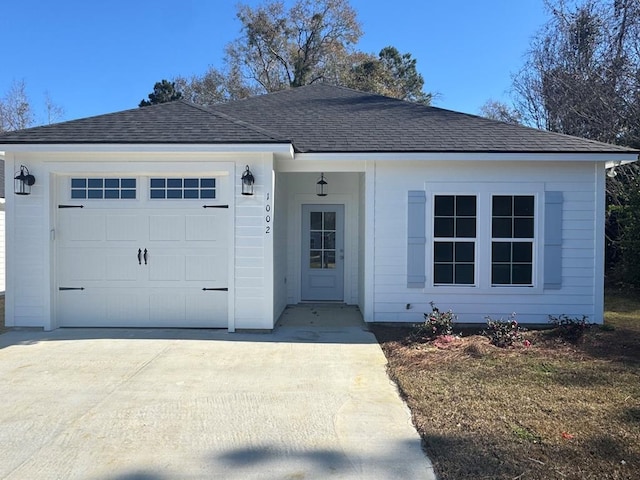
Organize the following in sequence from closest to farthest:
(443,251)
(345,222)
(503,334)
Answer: (503,334), (443,251), (345,222)

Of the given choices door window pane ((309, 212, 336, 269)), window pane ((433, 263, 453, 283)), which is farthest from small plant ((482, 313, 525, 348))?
door window pane ((309, 212, 336, 269))

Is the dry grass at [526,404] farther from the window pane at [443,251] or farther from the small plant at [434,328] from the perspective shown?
the window pane at [443,251]

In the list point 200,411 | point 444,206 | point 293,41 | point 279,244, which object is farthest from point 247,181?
point 293,41

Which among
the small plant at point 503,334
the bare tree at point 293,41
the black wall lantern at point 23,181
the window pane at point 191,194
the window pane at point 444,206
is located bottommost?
the small plant at point 503,334

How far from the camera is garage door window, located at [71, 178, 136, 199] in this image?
24.2 ft

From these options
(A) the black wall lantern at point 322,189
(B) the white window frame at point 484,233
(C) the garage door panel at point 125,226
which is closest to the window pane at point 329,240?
(A) the black wall lantern at point 322,189

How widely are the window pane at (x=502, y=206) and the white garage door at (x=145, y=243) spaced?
4.34 m

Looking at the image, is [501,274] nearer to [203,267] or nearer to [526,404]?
[526,404]

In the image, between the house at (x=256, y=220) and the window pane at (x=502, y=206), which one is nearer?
the house at (x=256, y=220)

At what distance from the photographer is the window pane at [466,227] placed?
7.75 meters

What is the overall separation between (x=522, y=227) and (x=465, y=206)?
98cm

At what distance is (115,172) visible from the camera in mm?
7230

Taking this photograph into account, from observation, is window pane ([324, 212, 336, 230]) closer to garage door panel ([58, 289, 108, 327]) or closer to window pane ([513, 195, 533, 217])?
window pane ([513, 195, 533, 217])

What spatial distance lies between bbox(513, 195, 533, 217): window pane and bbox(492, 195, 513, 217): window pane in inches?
3.4
